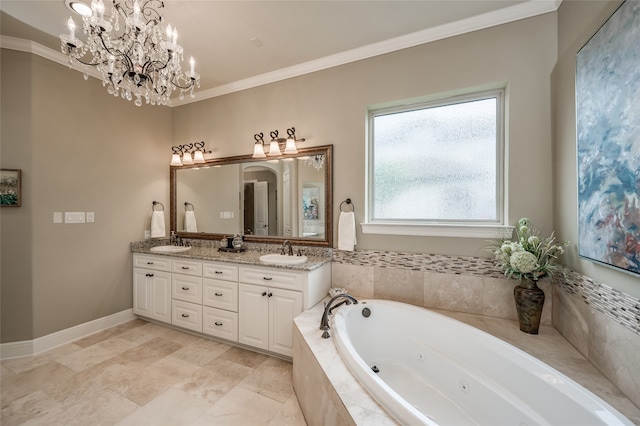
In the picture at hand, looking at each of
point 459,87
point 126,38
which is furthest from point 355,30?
point 126,38

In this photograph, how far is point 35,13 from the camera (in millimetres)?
1962

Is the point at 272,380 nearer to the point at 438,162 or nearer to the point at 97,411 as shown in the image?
the point at 97,411

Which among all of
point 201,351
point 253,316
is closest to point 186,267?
point 201,351

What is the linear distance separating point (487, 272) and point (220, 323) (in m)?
2.41

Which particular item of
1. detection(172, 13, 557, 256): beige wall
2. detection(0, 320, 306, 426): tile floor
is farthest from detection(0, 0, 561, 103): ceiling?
detection(0, 320, 306, 426): tile floor

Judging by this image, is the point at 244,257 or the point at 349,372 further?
the point at 244,257

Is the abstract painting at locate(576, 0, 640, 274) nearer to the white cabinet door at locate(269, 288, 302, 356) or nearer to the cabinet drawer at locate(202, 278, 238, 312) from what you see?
the white cabinet door at locate(269, 288, 302, 356)

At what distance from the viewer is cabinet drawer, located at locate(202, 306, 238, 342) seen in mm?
2447

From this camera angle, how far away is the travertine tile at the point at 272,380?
6.10 feet

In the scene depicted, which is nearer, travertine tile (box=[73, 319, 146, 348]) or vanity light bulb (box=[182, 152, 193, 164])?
travertine tile (box=[73, 319, 146, 348])

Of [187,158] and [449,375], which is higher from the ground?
[187,158]

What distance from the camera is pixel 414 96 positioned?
2.27 meters

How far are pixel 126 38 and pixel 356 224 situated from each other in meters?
2.15

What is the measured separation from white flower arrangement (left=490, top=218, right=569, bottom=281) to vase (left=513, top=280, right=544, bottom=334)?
0.07 meters
